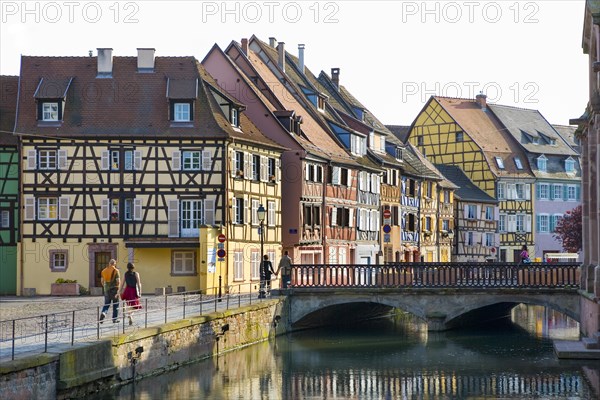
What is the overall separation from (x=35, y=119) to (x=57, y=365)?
2892 cm

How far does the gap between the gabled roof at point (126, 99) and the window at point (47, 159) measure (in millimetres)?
819

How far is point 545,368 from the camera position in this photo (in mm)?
33844

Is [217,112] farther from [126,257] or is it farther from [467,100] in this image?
[467,100]

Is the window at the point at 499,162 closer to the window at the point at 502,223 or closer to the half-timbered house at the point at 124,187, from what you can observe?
the window at the point at 502,223

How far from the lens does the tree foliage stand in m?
83.7

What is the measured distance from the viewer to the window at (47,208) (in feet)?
170

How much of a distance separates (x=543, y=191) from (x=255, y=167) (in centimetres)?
4425

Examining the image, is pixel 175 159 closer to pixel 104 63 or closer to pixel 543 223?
pixel 104 63

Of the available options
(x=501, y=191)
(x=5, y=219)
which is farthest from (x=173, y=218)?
(x=501, y=191)

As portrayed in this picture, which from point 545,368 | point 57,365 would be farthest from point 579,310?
point 57,365

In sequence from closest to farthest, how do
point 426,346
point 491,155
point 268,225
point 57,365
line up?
point 57,365 < point 426,346 < point 268,225 < point 491,155

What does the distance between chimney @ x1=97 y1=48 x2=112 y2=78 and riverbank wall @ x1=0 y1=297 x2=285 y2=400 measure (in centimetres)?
1658

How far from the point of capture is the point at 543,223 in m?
93.6

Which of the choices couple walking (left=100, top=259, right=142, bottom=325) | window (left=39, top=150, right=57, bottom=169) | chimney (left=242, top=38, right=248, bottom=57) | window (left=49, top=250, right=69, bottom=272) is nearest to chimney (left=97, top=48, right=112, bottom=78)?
window (left=39, top=150, right=57, bottom=169)
